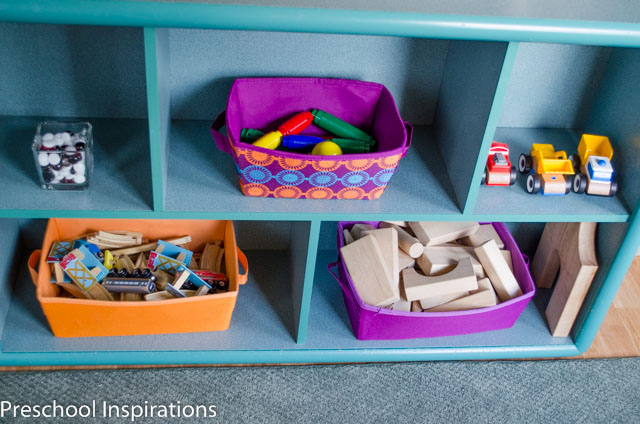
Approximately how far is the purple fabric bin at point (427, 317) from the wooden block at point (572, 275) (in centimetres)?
9

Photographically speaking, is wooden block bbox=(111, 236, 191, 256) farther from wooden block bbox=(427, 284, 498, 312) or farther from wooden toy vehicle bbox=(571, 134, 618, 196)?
wooden toy vehicle bbox=(571, 134, 618, 196)

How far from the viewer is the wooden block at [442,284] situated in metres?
1.39

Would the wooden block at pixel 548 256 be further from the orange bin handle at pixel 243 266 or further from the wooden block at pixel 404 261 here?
the orange bin handle at pixel 243 266

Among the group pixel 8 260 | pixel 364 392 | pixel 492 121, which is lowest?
pixel 364 392

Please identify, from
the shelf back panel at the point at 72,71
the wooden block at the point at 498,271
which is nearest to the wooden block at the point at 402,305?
the wooden block at the point at 498,271

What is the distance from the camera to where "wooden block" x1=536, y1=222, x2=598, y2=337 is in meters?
1.39

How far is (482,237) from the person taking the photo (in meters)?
1.53

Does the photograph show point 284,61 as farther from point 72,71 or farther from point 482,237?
point 482,237

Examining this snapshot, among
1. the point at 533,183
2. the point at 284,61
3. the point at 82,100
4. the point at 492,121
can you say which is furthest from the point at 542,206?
the point at 82,100

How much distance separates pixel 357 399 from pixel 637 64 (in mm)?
886

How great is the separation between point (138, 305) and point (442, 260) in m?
0.67

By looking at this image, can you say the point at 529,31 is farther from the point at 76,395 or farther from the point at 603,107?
the point at 76,395

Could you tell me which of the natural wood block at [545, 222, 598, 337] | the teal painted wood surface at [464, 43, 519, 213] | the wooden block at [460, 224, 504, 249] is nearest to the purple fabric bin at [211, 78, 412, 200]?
the teal painted wood surface at [464, 43, 519, 213]

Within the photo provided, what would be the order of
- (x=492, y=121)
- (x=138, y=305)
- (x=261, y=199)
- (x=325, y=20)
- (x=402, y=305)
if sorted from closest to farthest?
1. (x=325, y=20)
2. (x=492, y=121)
3. (x=261, y=199)
4. (x=138, y=305)
5. (x=402, y=305)
